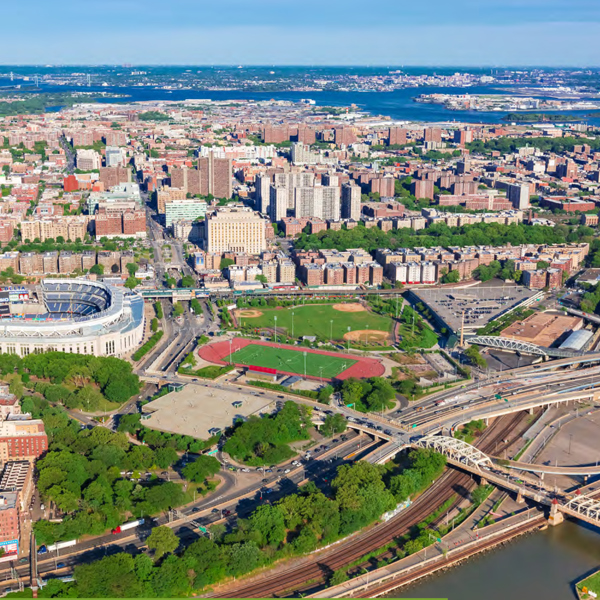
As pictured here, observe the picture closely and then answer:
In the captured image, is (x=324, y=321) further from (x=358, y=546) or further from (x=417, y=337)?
(x=358, y=546)

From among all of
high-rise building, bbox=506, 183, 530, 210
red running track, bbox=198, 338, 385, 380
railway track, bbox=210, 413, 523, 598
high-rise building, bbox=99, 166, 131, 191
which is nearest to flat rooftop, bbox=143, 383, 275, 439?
red running track, bbox=198, 338, 385, 380

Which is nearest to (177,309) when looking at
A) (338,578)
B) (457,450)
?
(457,450)

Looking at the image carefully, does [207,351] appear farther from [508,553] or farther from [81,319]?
[508,553]

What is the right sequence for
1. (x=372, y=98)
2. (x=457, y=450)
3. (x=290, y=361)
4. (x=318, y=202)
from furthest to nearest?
(x=372, y=98) → (x=318, y=202) → (x=290, y=361) → (x=457, y=450)

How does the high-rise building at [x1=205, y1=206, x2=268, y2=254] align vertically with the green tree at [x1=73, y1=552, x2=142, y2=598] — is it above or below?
above

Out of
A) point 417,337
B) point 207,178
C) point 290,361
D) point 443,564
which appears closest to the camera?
point 443,564

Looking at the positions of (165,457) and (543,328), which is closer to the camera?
(165,457)

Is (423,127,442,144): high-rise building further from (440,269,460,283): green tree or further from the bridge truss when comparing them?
the bridge truss
